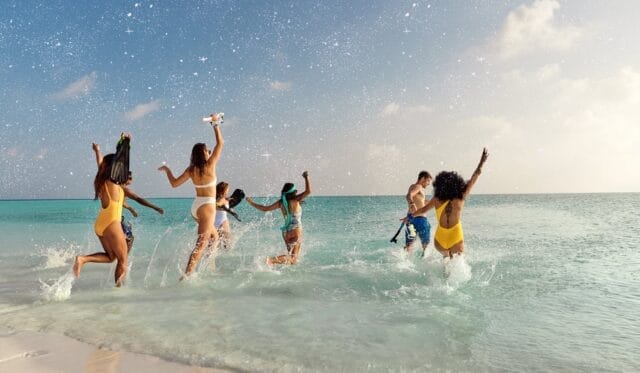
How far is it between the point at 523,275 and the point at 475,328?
12.7ft

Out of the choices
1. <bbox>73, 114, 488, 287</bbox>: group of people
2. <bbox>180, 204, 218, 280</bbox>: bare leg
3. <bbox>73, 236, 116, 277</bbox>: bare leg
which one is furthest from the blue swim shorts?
<bbox>73, 236, 116, 277</bbox>: bare leg

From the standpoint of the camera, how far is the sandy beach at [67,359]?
11.1 feet

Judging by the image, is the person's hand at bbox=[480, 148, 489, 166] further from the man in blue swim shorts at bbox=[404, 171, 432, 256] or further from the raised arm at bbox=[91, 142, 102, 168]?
the raised arm at bbox=[91, 142, 102, 168]

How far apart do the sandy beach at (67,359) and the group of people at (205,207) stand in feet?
5.91

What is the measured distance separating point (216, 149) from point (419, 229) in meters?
5.07

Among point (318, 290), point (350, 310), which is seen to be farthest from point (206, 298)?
point (350, 310)

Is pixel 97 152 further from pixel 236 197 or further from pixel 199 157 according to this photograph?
pixel 236 197

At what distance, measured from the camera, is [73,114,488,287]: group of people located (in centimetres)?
588

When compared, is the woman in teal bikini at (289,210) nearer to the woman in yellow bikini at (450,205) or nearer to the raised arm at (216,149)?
the raised arm at (216,149)

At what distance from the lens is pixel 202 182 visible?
266 inches

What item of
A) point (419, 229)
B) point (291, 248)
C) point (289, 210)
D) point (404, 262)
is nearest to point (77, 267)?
point (289, 210)

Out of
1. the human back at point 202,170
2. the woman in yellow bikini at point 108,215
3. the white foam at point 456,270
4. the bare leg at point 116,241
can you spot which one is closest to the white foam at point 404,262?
the white foam at point 456,270

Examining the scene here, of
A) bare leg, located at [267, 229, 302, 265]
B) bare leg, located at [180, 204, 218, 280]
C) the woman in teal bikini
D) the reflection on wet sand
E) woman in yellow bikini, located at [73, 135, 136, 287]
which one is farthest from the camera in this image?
bare leg, located at [267, 229, 302, 265]

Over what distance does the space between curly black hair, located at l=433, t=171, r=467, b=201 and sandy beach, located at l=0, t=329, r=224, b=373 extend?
4.41 m
